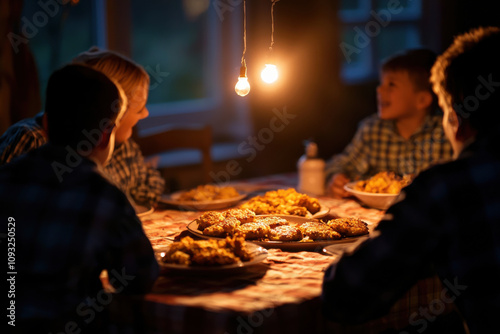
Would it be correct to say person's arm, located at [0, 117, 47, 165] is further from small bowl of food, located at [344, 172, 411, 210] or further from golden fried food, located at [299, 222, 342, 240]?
small bowl of food, located at [344, 172, 411, 210]

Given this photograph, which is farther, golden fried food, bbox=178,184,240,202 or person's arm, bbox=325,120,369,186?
person's arm, bbox=325,120,369,186

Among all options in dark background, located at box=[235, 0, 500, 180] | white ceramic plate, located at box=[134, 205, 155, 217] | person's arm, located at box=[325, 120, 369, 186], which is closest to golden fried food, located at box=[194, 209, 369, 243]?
white ceramic plate, located at box=[134, 205, 155, 217]

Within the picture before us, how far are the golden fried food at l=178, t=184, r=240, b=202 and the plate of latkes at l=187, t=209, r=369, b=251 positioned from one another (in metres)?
0.52

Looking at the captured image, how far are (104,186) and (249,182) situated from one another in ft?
5.80

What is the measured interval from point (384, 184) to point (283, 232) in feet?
2.63

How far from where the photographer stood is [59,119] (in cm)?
151

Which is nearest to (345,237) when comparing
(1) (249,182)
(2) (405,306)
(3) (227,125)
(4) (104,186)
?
Result: (2) (405,306)

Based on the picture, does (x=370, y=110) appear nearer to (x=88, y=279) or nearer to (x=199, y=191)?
→ (x=199, y=191)

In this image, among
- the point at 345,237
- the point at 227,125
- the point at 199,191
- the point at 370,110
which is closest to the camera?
the point at 345,237

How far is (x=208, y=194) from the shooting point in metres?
2.64

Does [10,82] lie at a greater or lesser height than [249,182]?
greater

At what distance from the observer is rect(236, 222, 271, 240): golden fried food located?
1.99 meters

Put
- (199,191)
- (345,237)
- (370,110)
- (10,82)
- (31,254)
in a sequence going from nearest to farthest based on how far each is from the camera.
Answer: (31,254) < (345,237) < (199,191) < (10,82) < (370,110)

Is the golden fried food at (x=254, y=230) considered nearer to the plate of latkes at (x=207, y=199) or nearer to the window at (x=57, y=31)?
the plate of latkes at (x=207, y=199)
